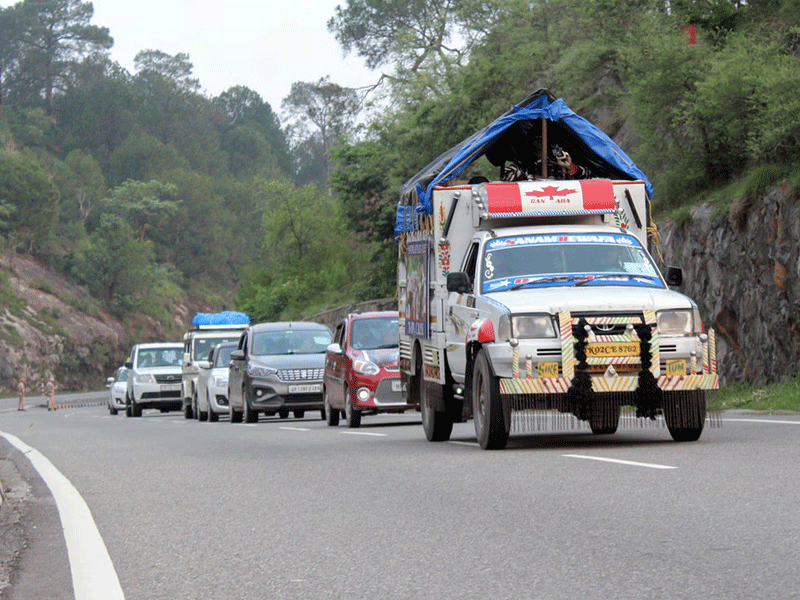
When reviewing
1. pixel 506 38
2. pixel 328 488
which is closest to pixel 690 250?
pixel 328 488

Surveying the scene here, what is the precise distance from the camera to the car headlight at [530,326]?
1236cm

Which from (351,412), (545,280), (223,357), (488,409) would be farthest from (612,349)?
(223,357)

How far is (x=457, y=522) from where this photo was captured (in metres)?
8.22

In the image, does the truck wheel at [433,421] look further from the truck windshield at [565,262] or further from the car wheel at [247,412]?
the car wheel at [247,412]

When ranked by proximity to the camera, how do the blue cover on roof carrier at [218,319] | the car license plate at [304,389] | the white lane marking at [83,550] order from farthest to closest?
the blue cover on roof carrier at [218,319]
the car license plate at [304,389]
the white lane marking at [83,550]

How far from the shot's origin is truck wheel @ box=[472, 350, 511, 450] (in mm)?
12609

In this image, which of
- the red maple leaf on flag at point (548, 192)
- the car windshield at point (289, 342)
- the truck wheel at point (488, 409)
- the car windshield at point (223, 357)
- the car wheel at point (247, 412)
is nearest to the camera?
the truck wheel at point (488, 409)

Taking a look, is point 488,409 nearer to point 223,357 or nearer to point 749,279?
point 749,279

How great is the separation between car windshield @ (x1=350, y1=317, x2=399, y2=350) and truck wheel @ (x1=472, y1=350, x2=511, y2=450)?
8425 millimetres

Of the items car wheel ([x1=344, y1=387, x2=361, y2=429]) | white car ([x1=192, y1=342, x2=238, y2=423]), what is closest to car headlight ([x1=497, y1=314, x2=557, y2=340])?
car wheel ([x1=344, y1=387, x2=361, y2=429])

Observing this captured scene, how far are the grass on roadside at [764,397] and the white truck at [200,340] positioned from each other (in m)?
14.1

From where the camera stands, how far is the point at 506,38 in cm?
4719

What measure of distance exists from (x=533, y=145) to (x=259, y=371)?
985 centimetres

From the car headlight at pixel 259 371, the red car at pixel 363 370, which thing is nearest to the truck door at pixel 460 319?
the red car at pixel 363 370
